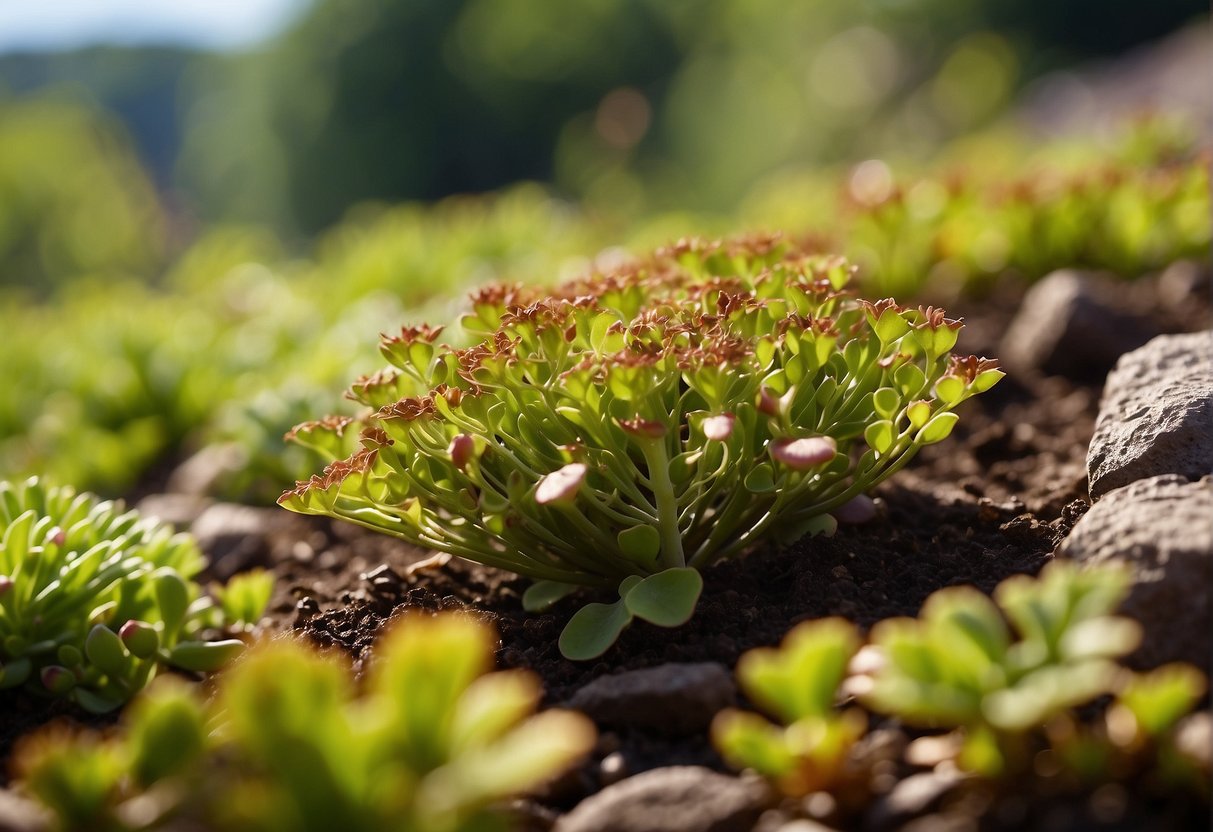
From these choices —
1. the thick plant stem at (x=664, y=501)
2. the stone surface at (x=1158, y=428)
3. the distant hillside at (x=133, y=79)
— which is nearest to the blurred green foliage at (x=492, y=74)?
the stone surface at (x=1158, y=428)

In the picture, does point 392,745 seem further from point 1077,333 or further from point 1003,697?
point 1077,333

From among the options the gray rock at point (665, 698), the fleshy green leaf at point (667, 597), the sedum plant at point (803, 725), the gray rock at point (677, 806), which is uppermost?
the sedum plant at point (803, 725)

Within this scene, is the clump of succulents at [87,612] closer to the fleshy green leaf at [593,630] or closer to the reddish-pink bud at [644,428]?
the fleshy green leaf at [593,630]

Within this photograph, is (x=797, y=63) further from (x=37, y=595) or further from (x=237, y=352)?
(x=37, y=595)

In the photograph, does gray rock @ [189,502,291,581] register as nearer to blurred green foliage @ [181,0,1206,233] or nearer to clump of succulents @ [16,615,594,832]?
clump of succulents @ [16,615,594,832]

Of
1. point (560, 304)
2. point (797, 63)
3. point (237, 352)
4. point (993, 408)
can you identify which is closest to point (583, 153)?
point (797, 63)

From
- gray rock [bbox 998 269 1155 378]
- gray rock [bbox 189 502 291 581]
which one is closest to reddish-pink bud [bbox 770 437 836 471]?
gray rock [bbox 189 502 291 581]
